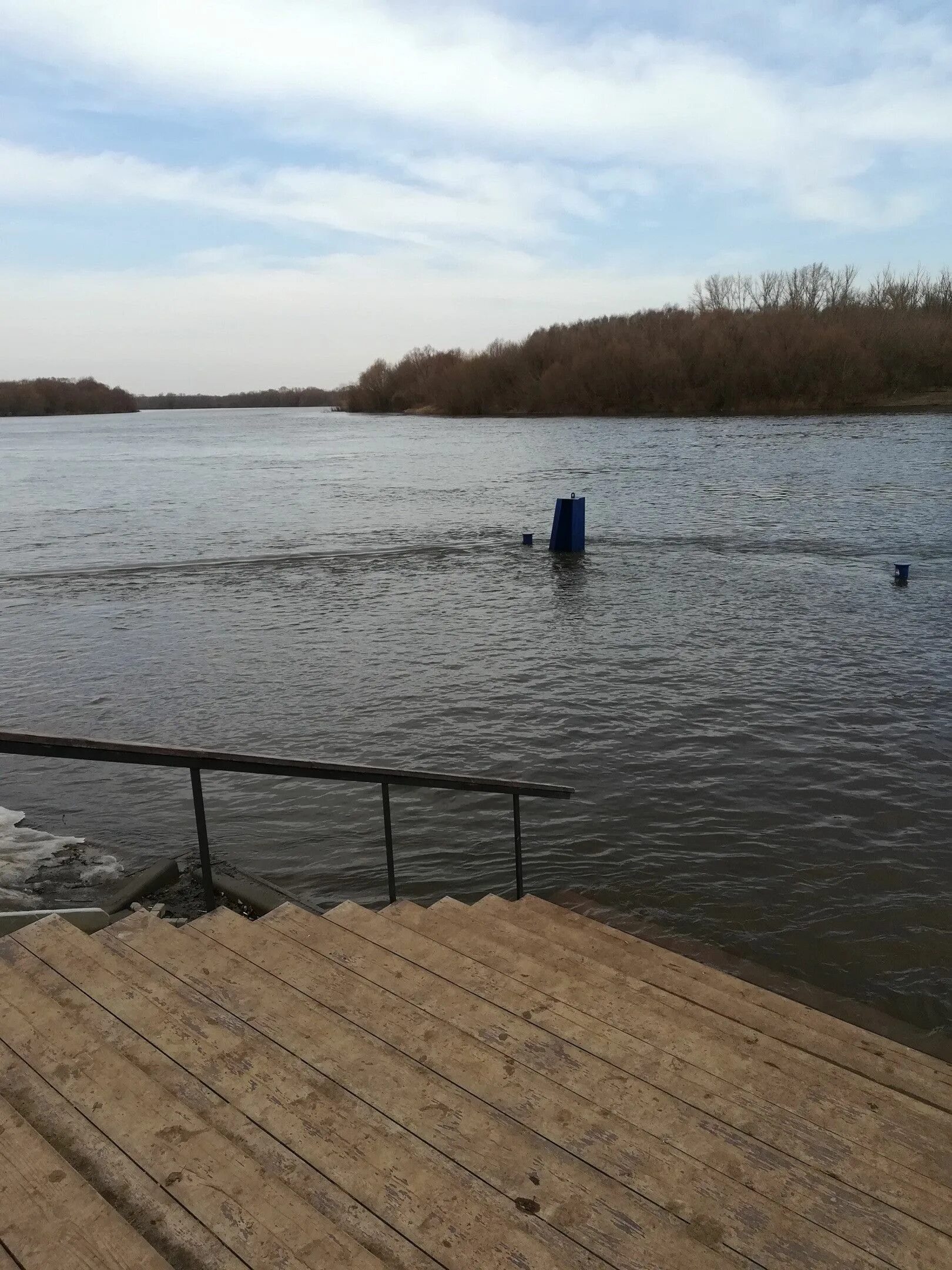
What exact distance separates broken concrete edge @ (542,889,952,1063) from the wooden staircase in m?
0.87

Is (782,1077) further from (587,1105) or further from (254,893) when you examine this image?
(254,893)

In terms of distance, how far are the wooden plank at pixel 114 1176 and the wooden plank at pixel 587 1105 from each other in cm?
97

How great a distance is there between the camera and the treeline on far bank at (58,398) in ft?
573

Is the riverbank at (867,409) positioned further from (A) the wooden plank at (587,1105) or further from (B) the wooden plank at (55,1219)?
(B) the wooden plank at (55,1219)

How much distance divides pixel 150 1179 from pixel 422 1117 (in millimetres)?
761

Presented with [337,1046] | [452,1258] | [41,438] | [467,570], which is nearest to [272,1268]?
[452,1258]

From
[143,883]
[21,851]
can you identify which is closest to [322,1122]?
[143,883]

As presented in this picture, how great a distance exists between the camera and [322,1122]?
258cm

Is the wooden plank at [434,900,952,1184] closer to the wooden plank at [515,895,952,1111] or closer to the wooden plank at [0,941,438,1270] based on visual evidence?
the wooden plank at [515,895,952,1111]

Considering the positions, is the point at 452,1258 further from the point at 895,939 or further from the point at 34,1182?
the point at 895,939

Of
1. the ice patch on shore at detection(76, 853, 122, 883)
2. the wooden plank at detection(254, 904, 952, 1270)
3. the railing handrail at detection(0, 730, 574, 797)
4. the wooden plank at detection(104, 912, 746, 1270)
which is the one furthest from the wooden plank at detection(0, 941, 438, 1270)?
the ice patch on shore at detection(76, 853, 122, 883)

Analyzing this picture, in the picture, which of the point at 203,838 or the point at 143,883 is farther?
the point at 143,883

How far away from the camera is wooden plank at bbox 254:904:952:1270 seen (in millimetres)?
2443

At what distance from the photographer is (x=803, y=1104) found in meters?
3.13
